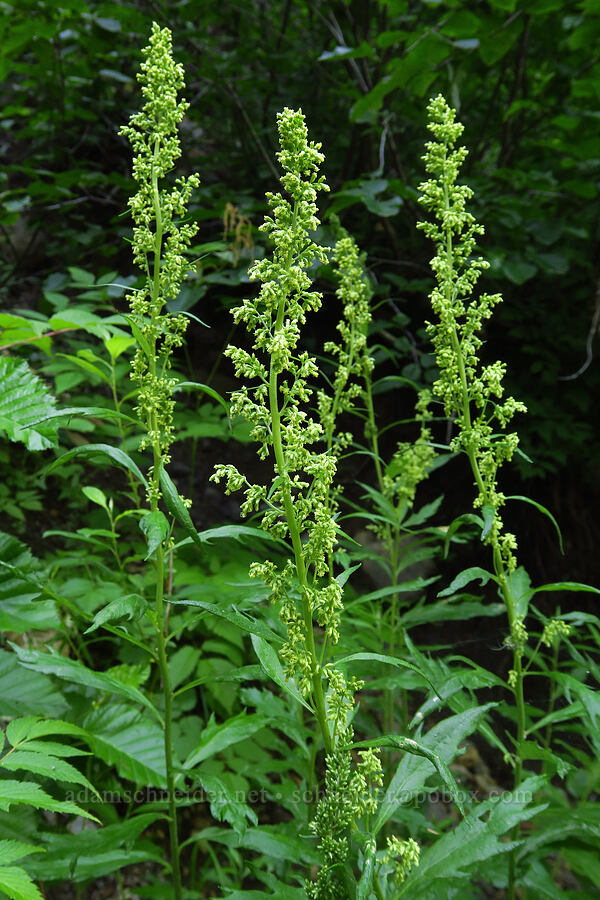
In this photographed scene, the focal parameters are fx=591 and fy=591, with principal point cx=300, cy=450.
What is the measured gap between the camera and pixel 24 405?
6.53 ft

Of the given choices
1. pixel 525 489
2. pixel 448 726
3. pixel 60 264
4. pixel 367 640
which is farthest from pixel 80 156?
pixel 448 726

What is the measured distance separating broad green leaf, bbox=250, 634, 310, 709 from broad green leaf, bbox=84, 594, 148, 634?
11.9 inches

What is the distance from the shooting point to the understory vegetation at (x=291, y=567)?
1389 mm

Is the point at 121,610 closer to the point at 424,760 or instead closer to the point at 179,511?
the point at 179,511

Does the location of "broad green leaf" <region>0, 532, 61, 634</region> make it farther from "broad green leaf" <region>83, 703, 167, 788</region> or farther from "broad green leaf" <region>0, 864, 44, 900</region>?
"broad green leaf" <region>0, 864, 44, 900</region>

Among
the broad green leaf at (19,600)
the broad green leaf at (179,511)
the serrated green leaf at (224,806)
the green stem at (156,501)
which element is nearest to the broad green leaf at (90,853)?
the green stem at (156,501)

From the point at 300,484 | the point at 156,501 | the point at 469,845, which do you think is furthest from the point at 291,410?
the point at 469,845

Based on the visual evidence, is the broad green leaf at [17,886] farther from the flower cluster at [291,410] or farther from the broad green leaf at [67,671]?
the flower cluster at [291,410]

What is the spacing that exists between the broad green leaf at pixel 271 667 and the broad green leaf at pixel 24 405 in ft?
3.29

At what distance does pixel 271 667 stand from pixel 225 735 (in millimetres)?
660

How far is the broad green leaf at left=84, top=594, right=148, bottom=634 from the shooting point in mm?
1325

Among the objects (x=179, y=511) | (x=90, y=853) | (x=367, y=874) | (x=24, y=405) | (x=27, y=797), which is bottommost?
A: (x=90, y=853)

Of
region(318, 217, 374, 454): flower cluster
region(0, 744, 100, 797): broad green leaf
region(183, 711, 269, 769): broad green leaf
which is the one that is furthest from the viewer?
region(318, 217, 374, 454): flower cluster

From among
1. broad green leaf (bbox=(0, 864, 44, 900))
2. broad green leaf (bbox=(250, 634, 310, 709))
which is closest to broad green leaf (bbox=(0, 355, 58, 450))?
broad green leaf (bbox=(250, 634, 310, 709))
